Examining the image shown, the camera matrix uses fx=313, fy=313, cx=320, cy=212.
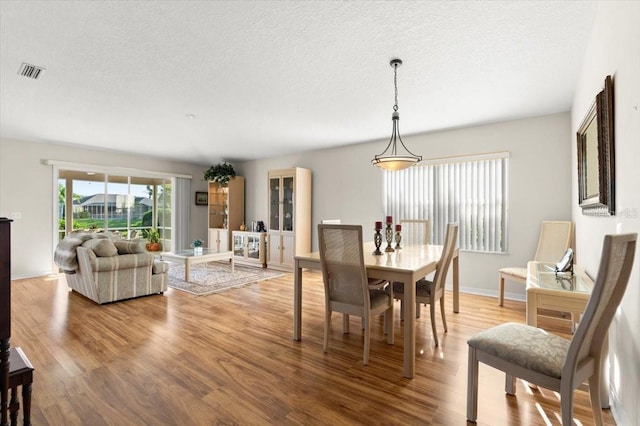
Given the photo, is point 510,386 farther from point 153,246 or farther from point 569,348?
point 153,246

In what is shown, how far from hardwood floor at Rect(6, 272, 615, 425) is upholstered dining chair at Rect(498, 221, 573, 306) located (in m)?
0.42

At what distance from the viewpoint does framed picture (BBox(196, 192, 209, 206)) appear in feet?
25.2

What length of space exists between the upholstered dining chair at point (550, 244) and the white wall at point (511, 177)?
0.25 meters

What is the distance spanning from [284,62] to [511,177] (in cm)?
325

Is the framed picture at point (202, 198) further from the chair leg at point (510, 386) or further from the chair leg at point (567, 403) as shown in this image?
the chair leg at point (567, 403)

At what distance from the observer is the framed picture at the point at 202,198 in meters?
7.68

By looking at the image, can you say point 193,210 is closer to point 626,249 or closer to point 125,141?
point 125,141

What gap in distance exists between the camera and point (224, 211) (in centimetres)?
732

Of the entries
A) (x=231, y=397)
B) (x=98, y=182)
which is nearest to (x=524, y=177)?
(x=231, y=397)

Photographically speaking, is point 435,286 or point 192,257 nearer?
point 435,286

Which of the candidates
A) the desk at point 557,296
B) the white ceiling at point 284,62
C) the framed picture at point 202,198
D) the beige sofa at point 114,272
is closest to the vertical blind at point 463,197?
the white ceiling at point 284,62

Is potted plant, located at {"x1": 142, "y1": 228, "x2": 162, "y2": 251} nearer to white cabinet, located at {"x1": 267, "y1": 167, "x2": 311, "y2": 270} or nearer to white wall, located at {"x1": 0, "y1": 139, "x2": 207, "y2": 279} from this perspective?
white wall, located at {"x1": 0, "y1": 139, "x2": 207, "y2": 279}

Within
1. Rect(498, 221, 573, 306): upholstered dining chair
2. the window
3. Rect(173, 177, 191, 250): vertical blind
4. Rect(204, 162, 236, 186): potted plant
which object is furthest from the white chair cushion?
the window

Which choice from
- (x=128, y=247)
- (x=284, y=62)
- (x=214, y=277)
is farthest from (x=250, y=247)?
(x=284, y=62)
